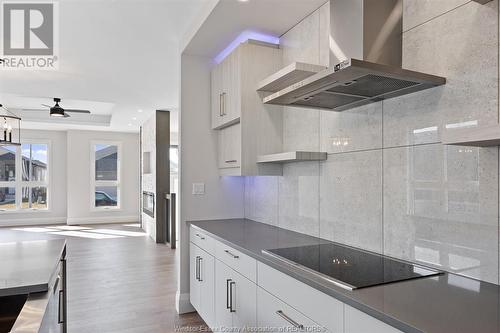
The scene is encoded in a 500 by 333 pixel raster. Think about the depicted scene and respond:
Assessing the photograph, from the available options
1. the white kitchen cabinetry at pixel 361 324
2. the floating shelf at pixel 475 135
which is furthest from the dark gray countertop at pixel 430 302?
the floating shelf at pixel 475 135

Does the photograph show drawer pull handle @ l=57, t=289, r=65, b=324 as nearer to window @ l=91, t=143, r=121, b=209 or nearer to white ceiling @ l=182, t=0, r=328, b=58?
white ceiling @ l=182, t=0, r=328, b=58

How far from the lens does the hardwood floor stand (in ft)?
9.62

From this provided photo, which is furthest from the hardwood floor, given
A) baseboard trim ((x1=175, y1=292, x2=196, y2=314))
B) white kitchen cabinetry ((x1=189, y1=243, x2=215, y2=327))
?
white kitchen cabinetry ((x1=189, y1=243, x2=215, y2=327))

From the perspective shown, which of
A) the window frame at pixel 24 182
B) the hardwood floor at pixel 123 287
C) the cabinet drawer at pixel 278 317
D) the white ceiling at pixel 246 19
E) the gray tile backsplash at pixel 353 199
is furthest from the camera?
the window frame at pixel 24 182

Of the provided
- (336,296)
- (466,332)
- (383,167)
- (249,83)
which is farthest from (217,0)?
(466,332)

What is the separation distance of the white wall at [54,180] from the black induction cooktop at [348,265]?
915 cm

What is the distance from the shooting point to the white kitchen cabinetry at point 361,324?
106 cm

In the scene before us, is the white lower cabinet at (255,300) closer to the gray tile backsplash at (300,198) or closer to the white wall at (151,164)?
the gray tile backsplash at (300,198)

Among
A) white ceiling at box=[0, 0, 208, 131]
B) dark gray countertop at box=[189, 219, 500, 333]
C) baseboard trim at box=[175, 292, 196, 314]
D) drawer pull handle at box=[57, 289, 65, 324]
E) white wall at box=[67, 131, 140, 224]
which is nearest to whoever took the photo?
dark gray countertop at box=[189, 219, 500, 333]

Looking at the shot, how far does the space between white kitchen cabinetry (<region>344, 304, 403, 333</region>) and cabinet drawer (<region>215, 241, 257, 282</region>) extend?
75cm

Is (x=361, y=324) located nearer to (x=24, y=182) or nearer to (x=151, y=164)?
(x=151, y=164)

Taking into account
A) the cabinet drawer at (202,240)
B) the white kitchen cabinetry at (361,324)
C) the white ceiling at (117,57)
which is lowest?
the cabinet drawer at (202,240)

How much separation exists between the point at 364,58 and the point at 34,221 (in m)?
9.95

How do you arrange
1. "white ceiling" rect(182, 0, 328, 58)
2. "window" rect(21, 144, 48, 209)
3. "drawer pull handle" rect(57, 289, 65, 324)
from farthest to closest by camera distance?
"window" rect(21, 144, 48, 209)
"white ceiling" rect(182, 0, 328, 58)
"drawer pull handle" rect(57, 289, 65, 324)
